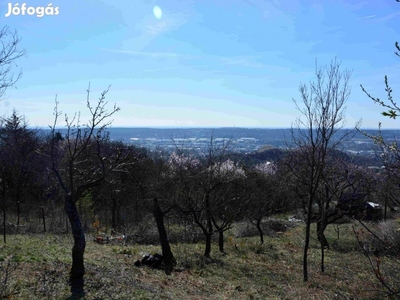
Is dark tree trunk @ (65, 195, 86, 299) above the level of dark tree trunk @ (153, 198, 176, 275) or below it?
above

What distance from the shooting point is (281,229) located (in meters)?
24.6

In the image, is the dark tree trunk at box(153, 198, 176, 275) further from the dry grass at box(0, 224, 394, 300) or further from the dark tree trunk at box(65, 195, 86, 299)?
the dark tree trunk at box(65, 195, 86, 299)

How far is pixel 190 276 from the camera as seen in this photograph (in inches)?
392

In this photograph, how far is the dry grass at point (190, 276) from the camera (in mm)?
7176

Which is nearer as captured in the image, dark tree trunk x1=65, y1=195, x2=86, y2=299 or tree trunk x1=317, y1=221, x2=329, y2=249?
dark tree trunk x1=65, y1=195, x2=86, y2=299

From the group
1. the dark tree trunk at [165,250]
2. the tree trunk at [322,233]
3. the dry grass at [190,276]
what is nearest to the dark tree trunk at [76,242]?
the dry grass at [190,276]

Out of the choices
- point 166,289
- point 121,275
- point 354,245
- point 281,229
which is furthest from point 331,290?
→ point 281,229

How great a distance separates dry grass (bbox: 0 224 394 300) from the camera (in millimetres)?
7176

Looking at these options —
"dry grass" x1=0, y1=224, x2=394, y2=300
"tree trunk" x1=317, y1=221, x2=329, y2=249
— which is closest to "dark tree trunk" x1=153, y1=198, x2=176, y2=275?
"dry grass" x1=0, y1=224, x2=394, y2=300

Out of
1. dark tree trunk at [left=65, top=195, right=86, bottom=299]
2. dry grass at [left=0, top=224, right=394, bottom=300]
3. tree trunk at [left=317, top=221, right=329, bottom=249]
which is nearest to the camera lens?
dry grass at [left=0, top=224, right=394, bottom=300]

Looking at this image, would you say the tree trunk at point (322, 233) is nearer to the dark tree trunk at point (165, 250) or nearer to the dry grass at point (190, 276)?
the dry grass at point (190, 276)

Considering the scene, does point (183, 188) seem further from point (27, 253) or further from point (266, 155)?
point (266, 155)

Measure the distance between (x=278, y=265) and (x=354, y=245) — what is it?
307 inches

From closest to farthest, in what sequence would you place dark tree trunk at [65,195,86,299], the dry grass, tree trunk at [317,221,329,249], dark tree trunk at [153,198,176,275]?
the dry grass < dark tree trunk at [65,195,86,299] < dark tree trunk at [153,198,176,275] < tree trunk at [317,221,329,249]
